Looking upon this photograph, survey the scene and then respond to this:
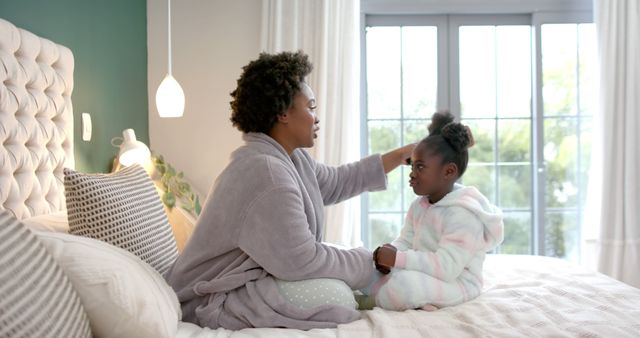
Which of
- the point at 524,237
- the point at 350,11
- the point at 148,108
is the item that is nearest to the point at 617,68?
the point at 524,237

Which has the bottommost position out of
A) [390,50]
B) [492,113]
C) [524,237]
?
[524,237]

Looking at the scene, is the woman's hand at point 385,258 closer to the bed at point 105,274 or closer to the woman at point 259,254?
the woman at point 259,254

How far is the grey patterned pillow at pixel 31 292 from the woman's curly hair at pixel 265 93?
3.31ft

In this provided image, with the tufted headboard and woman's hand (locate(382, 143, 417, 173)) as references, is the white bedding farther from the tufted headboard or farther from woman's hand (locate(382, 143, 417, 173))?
the tufted headboard

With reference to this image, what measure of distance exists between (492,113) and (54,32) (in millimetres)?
2852

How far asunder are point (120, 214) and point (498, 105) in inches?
126

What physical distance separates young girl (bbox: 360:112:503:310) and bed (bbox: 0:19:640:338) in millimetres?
68

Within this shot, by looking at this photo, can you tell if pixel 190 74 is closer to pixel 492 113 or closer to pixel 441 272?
pixel 492 113

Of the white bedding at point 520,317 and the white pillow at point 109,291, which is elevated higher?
the white pillow at point 109,291

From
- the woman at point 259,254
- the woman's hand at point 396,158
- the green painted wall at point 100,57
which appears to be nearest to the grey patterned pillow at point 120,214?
the woman at point 259,254

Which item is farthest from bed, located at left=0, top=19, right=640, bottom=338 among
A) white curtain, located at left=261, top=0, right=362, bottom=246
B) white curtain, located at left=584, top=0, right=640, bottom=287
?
white curtain, located at left=584, top=0, right=640, bottom=287

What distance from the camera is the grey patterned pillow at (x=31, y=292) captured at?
987 mm

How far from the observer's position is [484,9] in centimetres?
438

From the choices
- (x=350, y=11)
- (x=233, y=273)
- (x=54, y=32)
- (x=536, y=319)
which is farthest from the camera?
(x=350, y=11)
